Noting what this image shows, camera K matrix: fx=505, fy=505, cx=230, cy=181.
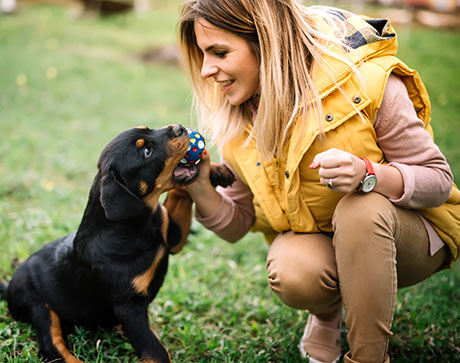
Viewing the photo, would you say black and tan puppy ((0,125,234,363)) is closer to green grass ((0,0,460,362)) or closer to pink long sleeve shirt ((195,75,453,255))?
green grass ((0,0,460,362))

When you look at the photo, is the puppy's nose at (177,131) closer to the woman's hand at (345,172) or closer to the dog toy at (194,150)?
the dog toy at (194,150)

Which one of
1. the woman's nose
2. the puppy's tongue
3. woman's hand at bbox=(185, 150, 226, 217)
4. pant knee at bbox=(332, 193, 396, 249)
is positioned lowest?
woman's hand at bbox=(185, 150, 226, 217)

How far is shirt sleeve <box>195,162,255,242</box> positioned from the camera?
2723 mm

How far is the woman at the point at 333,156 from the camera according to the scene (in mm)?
2039

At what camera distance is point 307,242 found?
2.36 meters

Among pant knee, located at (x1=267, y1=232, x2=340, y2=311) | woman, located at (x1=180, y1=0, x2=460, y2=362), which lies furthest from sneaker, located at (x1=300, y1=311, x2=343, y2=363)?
pant knee, located at (x1=267, y1=232, x2=340, y2=311)

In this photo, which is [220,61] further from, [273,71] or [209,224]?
[209,224]

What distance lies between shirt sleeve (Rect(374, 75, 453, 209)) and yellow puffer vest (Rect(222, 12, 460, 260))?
57mm

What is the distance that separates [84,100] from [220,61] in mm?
Result: 5166

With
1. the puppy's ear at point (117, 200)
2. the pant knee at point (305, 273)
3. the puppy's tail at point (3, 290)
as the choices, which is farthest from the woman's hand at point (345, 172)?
the puppy's tail at point (3, 290)

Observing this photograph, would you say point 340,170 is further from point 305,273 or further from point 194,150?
point 194,150

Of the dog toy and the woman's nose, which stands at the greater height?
the woman's nose

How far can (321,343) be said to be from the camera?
2.54 m

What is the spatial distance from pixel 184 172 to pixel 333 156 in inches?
37.8
